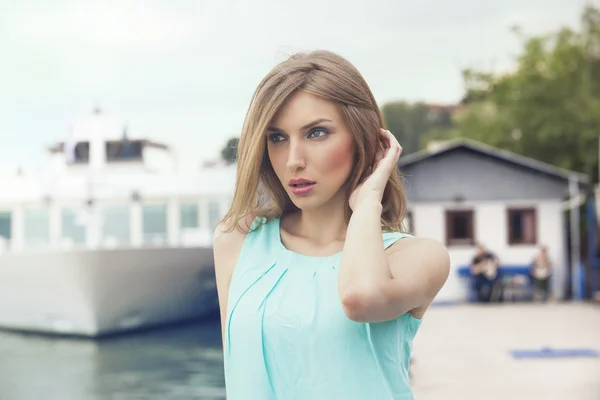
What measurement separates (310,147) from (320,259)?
7.1 inches

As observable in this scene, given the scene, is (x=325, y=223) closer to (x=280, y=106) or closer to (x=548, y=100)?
(x=280, y=106)

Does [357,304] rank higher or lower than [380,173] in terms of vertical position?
lower

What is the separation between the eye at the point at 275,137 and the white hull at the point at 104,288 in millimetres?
14265

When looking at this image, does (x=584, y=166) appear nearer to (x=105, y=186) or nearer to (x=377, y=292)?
(x=105, y=186)

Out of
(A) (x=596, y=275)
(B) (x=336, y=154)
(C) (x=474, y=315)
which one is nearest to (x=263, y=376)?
(B) (x=336, y=154)

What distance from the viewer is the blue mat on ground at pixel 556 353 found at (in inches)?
361

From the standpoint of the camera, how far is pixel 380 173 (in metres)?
1.39

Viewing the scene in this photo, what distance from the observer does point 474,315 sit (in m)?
14.6

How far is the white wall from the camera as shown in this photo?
17500 millimetres

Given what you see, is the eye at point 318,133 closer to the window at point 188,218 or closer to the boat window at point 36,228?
the window at point 188,218

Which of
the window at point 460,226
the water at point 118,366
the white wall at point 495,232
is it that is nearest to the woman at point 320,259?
the water at point 118,366

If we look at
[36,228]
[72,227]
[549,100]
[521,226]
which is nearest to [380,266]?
[521,226]

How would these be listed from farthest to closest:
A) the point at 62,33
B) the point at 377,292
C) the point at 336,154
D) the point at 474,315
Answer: the point at 62,33, the point at 474,315, the point at 336,154, the point at 377,292

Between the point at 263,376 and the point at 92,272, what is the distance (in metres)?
14.4
